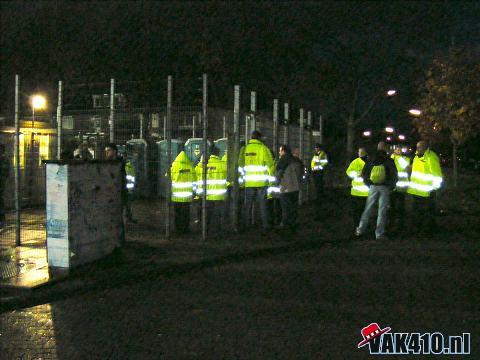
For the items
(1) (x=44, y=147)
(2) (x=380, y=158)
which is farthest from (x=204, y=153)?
(1) (x=44, y=147)

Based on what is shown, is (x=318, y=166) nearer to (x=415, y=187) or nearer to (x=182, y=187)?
(x=415, y=187)

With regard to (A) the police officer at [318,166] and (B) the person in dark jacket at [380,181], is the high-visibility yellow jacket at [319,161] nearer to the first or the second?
(A) the police officer at [318,166]

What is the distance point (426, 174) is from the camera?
12469 millimetres

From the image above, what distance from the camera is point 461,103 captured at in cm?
2269

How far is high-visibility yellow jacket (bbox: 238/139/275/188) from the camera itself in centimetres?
1262

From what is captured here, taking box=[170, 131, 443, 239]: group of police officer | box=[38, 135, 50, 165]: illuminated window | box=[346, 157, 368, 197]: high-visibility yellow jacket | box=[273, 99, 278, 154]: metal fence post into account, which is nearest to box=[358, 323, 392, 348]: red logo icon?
box=[170, 131, 443, 239]: group of police officer

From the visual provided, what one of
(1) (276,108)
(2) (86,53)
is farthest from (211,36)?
(1) (276,108)

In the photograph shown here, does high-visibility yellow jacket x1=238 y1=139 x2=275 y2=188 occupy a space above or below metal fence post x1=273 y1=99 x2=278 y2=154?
below

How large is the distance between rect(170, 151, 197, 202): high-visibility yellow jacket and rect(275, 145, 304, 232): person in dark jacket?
175cm

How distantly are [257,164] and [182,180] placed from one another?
1.53 metres

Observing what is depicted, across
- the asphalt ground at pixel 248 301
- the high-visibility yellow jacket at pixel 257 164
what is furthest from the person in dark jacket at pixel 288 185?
the asphalt ground at pixel 248 301

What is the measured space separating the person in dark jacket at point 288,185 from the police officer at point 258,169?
0.22 metres

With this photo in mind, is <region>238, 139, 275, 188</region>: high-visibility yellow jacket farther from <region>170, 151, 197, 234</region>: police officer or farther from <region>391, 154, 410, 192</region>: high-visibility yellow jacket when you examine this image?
<region>391, 154, 410, 192</region>: high-visibility yellow jacket

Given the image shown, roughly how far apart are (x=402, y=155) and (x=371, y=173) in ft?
7.17
